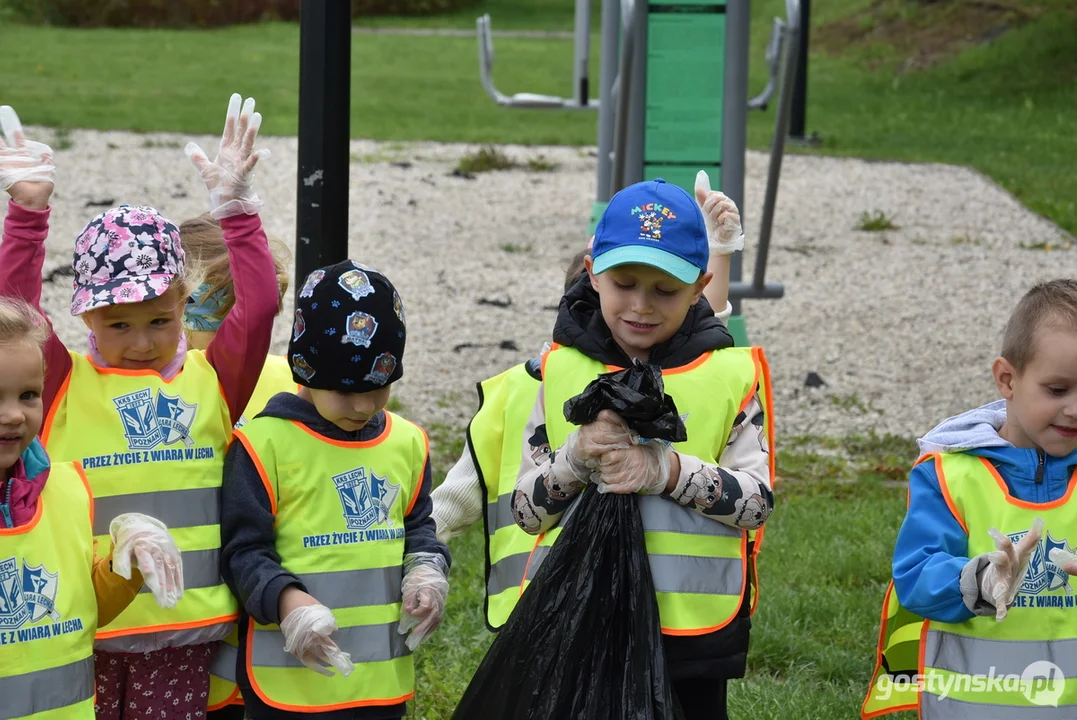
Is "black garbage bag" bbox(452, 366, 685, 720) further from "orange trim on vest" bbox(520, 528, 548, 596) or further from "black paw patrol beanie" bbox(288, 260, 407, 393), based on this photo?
"black paw patrol beanie" bbox(288, 260, 407, 393)

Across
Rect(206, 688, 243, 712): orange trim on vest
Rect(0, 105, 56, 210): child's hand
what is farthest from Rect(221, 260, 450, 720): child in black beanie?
Rect(0, 105, 56, 210): child's hand

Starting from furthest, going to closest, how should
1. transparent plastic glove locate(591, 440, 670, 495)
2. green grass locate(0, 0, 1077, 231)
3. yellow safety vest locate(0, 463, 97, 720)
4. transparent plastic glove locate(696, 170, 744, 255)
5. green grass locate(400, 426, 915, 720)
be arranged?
green grass locate(0, 0, 1077, 231)
green grass locate(400, 426, 915, 720)
transparent plastic glove locate(696, 170, 744, 255)
transparent plastic glove locate(591, 440, 670, 495)
yellow safety vest locate(0, 463, 97, 720)

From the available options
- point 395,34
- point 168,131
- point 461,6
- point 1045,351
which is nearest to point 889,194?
point 168,131

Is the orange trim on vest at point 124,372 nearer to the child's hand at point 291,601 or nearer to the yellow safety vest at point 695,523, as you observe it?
the child's hand at point 291,601

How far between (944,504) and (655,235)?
77 cm

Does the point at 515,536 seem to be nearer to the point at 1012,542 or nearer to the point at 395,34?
the point at 1012,542

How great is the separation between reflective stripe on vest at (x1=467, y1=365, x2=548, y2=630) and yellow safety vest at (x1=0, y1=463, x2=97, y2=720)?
835 mm

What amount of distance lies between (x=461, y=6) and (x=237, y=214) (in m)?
38.3

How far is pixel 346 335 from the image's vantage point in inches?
107

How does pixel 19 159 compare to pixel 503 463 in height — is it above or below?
above

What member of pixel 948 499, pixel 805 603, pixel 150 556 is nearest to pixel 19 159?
pixel 150 556

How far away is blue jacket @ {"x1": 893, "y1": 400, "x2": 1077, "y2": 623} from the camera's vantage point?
275cm

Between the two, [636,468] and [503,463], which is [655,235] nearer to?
[636,468]

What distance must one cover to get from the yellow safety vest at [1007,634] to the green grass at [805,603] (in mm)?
1084
